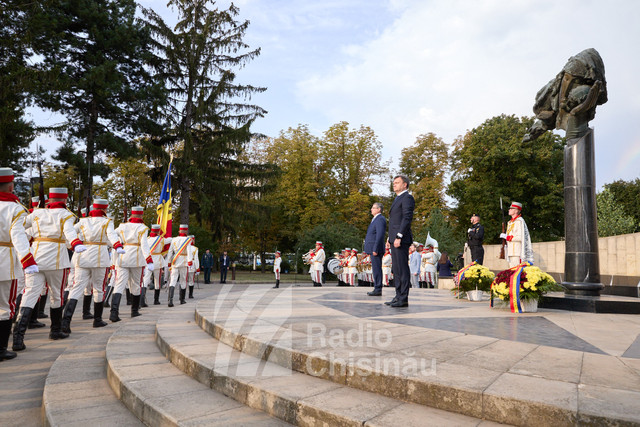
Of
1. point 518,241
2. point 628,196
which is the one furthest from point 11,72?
point 628,196

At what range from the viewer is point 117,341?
600 cm

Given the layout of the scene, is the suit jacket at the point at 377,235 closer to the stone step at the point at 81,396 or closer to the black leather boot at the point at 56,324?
the stone step at the point at 81,396

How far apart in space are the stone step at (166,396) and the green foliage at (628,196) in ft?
187

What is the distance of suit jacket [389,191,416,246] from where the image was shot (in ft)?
23.9

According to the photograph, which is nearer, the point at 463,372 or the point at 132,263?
the point at 463,372

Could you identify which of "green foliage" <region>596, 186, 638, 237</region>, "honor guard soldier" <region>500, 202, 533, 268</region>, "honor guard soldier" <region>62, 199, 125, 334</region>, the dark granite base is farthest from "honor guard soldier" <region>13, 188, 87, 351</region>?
"green foliage" <region>596, 186, 638, 237</region>

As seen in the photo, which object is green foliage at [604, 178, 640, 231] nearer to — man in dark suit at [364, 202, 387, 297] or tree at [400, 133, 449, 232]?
tree at [400, 133, 449, 232]

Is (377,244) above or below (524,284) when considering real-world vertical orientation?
above

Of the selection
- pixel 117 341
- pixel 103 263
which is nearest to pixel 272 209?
pixel 103 263

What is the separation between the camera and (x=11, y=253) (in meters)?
5.53

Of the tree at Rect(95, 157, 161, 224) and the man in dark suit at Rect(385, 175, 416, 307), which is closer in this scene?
the man in dark suit at Rect(385, 175, 416, 307)

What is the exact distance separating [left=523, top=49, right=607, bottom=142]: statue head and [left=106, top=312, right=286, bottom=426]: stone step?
9.15m

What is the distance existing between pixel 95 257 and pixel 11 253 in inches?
92.9

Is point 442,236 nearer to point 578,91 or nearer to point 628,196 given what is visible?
point 578,91
